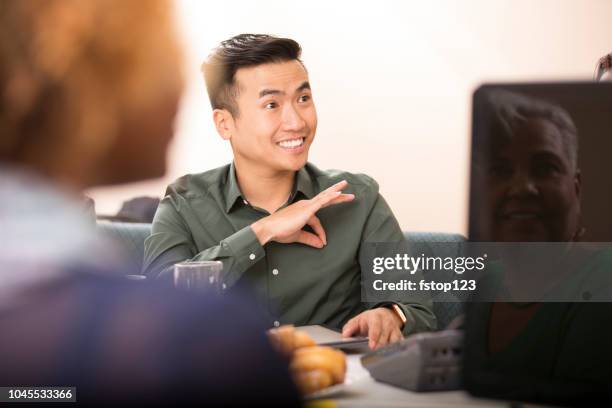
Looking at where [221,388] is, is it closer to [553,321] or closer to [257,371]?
[257,371]

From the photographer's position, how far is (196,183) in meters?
2.20

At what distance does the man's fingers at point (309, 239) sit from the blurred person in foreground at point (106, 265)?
1421mm

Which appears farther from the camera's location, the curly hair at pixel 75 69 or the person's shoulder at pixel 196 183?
the person's shoulder at pixel 196 183

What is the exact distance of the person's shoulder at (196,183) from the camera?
2.15m

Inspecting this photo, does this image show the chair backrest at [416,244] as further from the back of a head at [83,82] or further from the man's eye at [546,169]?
the back of a head at [83,82]

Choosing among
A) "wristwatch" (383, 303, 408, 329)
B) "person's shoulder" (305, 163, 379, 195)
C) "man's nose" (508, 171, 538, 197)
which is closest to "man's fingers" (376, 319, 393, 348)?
"wristwatch" (383, 303, 408, 329)

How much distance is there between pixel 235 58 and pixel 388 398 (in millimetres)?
1343

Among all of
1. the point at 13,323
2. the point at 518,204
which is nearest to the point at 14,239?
the point at 13,323

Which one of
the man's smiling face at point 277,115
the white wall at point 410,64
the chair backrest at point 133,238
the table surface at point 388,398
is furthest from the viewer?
the white wall at point 410,64

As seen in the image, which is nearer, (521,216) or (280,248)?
(521,216)

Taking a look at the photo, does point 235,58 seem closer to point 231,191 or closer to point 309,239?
point 231,191

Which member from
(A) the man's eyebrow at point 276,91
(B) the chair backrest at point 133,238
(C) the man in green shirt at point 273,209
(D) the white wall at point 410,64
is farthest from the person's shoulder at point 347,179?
(D) the white wall at point 410,64

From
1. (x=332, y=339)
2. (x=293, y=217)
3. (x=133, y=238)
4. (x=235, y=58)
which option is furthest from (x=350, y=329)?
(x=133, y=238)

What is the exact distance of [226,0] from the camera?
3980mm
